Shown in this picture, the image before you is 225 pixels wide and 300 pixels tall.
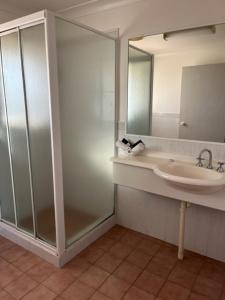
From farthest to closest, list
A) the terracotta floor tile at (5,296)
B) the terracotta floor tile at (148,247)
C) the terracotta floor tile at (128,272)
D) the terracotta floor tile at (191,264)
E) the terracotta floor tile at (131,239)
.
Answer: the terracotta floor tile at (131,239)
the terracotta floor tile at (148,247)
the terracotta floor tile at (191,264)
the terracotta floor tile at (128,272)
the terracotta floor tile at (5,296)

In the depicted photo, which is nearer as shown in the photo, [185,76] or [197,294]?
[197,294]

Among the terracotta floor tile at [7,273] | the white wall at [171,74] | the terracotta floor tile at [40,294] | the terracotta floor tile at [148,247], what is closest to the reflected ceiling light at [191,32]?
the white wall at [171,74]

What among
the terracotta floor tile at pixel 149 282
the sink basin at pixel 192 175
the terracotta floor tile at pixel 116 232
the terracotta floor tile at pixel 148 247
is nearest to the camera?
the sink basin at pixel 192 175

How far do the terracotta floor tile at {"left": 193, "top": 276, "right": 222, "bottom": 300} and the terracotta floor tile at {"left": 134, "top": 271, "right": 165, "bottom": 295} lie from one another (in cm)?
27

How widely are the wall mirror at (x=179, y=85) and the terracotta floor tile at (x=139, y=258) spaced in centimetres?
114

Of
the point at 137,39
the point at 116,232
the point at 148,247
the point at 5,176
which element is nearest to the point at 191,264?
the point at 148,247

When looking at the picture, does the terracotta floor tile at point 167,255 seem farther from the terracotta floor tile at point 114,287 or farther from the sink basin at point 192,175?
the sink basin at point 192,175

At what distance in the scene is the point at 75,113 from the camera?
190 cm

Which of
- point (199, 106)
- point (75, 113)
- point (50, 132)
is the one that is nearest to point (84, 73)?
point (75, 113)

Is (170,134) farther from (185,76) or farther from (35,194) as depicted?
(35,194)

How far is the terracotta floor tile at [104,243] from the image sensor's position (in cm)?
222

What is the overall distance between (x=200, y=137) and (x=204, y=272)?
1149mm

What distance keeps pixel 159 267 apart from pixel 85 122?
4.70 ft

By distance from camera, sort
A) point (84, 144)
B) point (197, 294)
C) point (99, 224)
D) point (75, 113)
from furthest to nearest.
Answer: point (99, 224) < point (84, 144) < point (75, 113) < point (197, 294)
